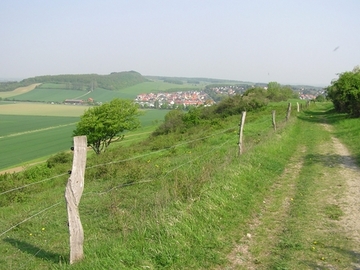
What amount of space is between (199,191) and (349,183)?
456cm

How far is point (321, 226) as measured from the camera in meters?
6.50

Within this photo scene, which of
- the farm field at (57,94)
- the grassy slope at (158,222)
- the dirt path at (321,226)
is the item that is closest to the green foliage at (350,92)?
the dirt path at (321,226)

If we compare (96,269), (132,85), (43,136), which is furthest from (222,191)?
(132,85)

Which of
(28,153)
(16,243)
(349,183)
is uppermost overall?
(349,183)

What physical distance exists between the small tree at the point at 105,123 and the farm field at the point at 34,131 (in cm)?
511

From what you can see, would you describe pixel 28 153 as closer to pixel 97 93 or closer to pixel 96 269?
pixel 96 269

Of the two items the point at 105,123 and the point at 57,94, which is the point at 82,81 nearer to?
the point at 57,94

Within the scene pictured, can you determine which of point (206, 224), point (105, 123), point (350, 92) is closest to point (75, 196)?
point (206, 224)

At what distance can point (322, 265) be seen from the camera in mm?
5004

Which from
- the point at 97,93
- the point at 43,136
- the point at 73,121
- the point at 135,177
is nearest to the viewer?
the point at 135,177

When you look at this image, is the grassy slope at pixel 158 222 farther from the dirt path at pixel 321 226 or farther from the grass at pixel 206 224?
the dirt path at pixel 321 226

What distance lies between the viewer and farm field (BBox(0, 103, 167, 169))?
1934 inches

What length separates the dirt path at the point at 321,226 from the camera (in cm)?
520

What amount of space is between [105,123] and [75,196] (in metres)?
39.1
